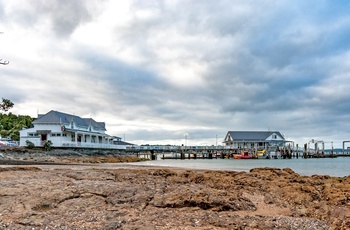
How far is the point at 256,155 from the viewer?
296 ft

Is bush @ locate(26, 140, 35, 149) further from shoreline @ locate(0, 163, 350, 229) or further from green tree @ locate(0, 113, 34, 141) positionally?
shoreline @ locate(0, 163, 350, 229)

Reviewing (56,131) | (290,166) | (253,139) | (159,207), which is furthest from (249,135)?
(159,207)

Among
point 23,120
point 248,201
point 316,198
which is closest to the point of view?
point 248,201

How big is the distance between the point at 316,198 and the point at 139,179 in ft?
21.1

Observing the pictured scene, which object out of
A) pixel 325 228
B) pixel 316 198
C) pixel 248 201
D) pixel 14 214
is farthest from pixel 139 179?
pixel 325 228

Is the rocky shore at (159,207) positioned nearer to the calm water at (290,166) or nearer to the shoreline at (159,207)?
the shoreline at (159,207)

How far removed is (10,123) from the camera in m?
78.8

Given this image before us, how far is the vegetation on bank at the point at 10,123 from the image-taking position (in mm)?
57469

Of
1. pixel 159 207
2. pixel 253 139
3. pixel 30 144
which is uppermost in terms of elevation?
pixel 253 139

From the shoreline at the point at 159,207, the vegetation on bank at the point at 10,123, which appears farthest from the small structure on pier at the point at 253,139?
the shoreline at the point at 159,207

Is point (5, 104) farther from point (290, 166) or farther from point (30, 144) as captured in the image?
point (290, 166)

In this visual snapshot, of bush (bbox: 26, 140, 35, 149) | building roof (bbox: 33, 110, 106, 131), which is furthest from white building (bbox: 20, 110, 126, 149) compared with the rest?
bush (bbox: 26, 140, 35, 149)

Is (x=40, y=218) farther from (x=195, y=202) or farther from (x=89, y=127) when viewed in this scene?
(x=89, y=127)

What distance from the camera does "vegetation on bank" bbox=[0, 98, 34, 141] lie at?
189 ft
